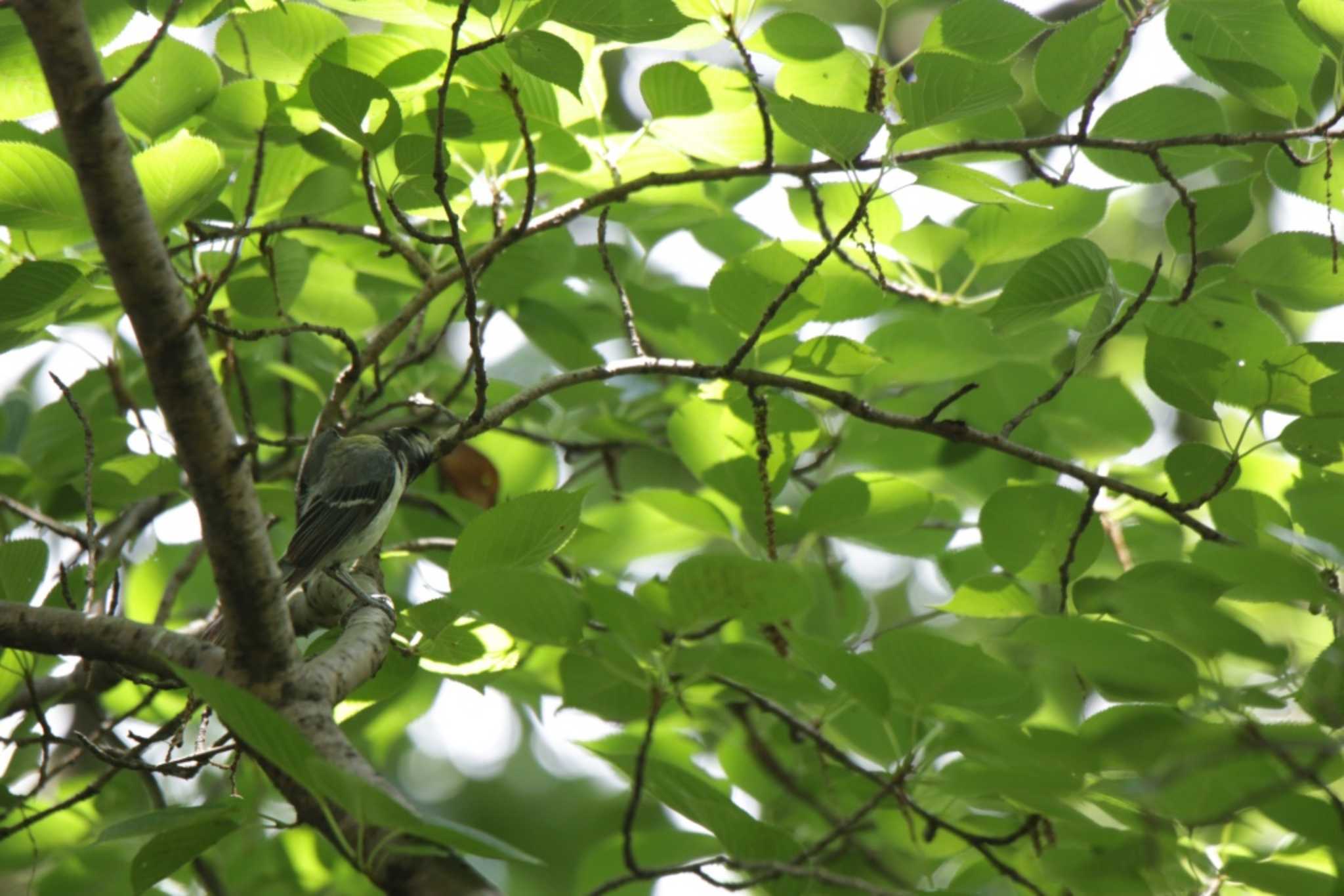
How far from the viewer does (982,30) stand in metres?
2.44

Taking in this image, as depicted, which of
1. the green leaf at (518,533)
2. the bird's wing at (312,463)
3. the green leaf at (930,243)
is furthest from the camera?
the green leaf at (930,243)

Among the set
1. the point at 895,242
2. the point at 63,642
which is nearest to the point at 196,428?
the point at 63,642

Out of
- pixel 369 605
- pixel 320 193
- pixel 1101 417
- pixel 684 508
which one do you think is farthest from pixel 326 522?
pixel 1101 417

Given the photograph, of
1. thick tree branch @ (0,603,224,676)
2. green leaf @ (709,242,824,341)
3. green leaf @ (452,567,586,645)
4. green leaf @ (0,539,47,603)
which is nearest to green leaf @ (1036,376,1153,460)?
green leaf @ (709,242,824,341)

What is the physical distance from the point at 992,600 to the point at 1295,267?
3.35 ft

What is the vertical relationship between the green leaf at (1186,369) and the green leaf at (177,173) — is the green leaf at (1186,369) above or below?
below

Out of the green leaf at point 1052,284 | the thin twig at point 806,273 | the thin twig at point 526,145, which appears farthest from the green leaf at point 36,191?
the green leaf at point 1052,284

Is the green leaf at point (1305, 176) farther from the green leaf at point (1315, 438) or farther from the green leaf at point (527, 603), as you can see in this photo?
the green leaf at point (527, 603)

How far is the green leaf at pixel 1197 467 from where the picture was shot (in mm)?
2445

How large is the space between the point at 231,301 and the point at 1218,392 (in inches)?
95.2

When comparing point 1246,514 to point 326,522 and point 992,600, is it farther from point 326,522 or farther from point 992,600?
point 326,522

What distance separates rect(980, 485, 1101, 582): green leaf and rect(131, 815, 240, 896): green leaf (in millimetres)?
1572

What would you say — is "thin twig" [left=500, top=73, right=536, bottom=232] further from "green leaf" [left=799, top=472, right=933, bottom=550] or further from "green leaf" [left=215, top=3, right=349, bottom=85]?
"green leaf" [left=799, top=472, right=933, bottom=550]

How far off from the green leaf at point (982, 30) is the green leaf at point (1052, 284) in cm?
47
